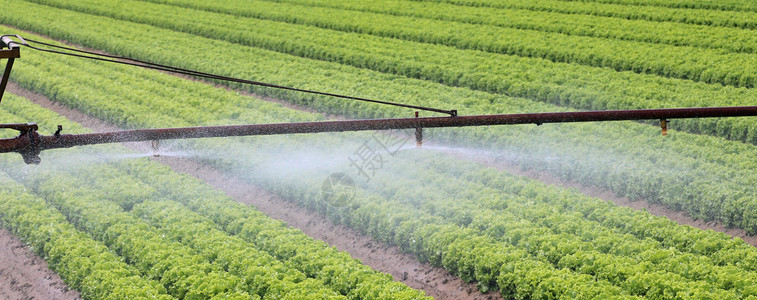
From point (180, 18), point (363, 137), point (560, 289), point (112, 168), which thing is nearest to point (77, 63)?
point (180, 18)

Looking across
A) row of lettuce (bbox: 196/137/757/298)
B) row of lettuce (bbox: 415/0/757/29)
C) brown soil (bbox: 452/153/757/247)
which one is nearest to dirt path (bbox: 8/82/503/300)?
row of lettuce (bbox: 196/137/757/298)

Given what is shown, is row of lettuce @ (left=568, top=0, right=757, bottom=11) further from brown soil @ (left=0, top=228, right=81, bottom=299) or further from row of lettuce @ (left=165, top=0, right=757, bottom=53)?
brown soil @ (left=0, top=228, right=81, bottom=299)

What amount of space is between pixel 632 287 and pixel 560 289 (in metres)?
1.01

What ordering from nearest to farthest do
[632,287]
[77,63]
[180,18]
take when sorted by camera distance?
[632,287]
[77,63]
[180,18]

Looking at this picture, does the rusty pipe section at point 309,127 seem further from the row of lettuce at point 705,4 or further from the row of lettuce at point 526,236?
the row of lettuce at point 705,4

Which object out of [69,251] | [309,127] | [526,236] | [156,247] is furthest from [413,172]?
[309,127]

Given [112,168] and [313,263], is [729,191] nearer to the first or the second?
[313,263]

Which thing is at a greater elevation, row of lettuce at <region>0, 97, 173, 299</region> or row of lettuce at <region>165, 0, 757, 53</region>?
row of lettuce at <region>165, 0, 757, 53</region>

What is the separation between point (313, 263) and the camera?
1315 centimetres

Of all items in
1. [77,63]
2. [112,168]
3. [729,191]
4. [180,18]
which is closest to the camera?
[729,191]

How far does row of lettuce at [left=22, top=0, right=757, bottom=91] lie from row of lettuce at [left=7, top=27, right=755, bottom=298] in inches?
233

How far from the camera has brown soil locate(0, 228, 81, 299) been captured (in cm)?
1405

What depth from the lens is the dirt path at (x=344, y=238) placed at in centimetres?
1370

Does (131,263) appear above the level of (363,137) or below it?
below
